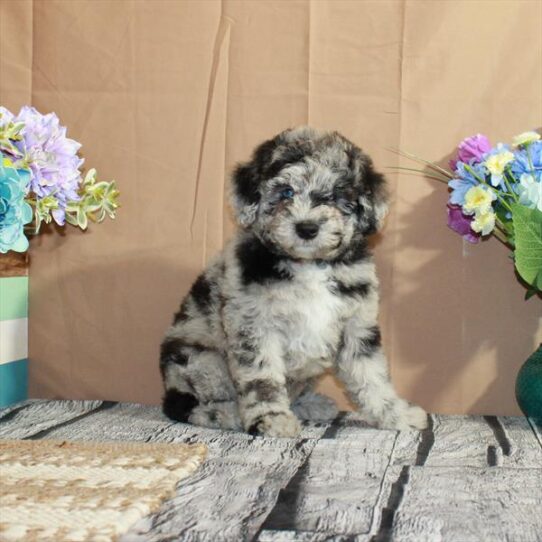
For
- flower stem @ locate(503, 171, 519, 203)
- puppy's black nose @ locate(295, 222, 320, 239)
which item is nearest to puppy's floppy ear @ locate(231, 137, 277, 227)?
puppy's black nose @ locate(295, 222, 320, 239)

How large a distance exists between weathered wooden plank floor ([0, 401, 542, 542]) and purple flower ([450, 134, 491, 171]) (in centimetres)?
112

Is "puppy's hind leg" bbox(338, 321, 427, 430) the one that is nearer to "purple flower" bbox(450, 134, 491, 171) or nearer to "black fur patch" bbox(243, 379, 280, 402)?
"black fur patch" bbox(243, 379, 280, 402)

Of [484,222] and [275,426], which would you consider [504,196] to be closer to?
[484,222]

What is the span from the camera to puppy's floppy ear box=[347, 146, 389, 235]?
3.09 metres

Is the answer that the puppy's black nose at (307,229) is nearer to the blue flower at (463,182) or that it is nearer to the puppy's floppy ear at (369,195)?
the puppy's floppy ear at (369,195)

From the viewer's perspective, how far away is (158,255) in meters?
3.91

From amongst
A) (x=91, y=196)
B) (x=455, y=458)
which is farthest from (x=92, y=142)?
(x=455, y=458)

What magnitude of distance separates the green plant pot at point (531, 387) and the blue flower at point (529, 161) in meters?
0.74

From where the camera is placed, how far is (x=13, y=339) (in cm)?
392

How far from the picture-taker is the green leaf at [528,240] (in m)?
3.04

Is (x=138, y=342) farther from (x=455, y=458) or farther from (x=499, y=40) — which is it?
(x=499, y=40)

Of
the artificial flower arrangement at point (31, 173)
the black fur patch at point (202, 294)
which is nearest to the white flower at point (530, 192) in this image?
the black fur patch at point (202, 294)

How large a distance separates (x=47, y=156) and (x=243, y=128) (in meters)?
1.20

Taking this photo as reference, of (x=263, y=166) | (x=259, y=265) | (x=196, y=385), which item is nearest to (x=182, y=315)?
(x=196, y=385)
